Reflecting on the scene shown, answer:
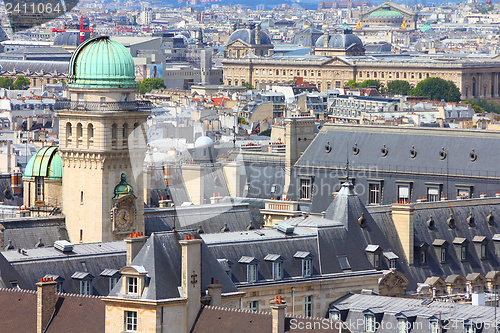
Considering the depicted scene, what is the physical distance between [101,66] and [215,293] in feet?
74.1

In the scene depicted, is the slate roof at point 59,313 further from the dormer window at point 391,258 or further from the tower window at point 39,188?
the tower window at point 39,188

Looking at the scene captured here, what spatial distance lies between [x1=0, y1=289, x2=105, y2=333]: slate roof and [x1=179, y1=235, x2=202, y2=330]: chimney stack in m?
2.99

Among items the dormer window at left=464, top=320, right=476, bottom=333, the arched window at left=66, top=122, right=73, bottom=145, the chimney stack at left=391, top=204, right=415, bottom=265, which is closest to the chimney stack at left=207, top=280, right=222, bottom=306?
the dormer window at left=464, top=320, right=476, bottom=333

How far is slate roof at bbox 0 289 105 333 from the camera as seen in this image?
55.1 meters

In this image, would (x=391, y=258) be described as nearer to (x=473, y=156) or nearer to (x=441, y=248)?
(x=441, y=248)

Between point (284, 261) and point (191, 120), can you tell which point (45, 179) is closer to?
point (284, 261)

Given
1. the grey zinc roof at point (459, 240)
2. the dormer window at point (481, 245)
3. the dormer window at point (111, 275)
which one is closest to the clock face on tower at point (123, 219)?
the dormer window at point (111, 275)

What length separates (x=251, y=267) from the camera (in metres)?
66.3

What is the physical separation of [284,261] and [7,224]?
12.8 meters

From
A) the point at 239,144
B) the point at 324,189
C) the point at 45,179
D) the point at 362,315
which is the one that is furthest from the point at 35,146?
the point at 362,315

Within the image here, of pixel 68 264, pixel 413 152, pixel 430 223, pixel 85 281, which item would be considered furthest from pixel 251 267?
pixel 413 152

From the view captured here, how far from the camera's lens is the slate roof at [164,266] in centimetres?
5241

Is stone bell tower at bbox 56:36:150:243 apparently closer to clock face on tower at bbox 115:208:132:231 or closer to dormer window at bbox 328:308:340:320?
clock face on tower at bbox 115:208:132:231

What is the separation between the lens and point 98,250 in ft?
217
